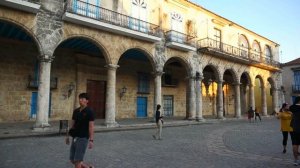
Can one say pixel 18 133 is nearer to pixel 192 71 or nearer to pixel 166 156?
pixel 166 156

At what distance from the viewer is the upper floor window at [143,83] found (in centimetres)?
1781

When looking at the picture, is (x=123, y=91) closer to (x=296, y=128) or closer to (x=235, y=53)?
(x=235, y=53)

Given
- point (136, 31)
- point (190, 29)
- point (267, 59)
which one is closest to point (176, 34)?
point (190, 29)

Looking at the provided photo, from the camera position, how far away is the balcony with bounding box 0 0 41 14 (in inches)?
353

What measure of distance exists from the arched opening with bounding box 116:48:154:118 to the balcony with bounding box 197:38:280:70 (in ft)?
15.0

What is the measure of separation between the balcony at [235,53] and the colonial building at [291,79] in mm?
5134

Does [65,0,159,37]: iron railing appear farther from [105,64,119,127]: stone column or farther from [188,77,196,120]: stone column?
[188,77,196,120]: stone column

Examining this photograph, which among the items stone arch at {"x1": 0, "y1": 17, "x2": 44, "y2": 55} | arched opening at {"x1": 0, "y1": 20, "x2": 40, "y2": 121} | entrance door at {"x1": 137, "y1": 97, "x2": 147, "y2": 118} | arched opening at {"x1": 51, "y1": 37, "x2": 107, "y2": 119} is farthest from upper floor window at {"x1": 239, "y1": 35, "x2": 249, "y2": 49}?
stone arch at {"x1": 0, "y1": 17, "x2": 44, "y2": 55}

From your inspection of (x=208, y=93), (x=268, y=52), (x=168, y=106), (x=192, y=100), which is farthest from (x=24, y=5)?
(x=268, y=52)

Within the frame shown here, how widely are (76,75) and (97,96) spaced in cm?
211

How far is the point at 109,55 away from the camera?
40.5 ft

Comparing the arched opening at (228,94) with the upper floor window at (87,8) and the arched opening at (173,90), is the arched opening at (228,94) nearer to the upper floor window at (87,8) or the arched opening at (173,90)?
the arched opening at (173,90)

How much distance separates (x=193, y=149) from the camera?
6992 millimetres

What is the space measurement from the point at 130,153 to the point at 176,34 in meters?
11.6
